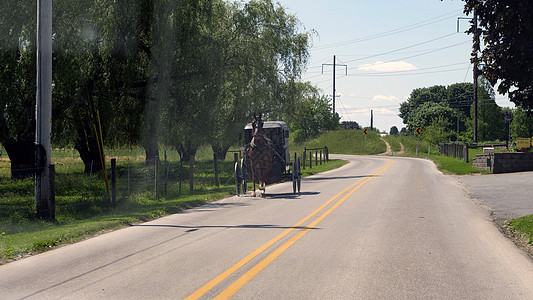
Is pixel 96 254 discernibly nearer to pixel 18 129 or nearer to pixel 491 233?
pixel 491 233

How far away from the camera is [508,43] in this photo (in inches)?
381

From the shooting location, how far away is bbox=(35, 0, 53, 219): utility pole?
12.3 metres

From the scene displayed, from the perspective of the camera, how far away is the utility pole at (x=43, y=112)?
12.3 metres

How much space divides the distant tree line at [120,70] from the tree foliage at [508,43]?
10.8 m

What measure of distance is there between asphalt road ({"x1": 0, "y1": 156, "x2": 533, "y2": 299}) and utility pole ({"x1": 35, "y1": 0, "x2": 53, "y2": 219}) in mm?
2911

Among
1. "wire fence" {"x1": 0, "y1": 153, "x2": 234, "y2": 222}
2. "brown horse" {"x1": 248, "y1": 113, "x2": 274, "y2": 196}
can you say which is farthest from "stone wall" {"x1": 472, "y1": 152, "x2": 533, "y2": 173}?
"brown horse" {"x1": 248, "y1": 113, "x2": 274, "y2": 196}

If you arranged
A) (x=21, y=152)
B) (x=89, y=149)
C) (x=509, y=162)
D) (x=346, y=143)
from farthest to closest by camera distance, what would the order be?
1. (x=346, y=143)
2. (x=509, y=162)
3. (x=89, y=149)
4. (x=21, y=152)

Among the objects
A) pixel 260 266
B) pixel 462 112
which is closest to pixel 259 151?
pixel 260 266

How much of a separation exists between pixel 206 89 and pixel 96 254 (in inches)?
636

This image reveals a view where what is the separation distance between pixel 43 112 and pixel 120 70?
349 inches

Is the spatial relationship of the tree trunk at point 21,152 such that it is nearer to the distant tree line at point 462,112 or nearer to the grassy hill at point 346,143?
the grassy hill at point 346,143

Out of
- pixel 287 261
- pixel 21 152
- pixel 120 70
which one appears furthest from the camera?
pixel 21 152

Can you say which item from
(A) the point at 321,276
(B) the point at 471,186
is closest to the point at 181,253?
(A) the point at 321,276

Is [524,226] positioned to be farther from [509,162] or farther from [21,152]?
[509,162]
